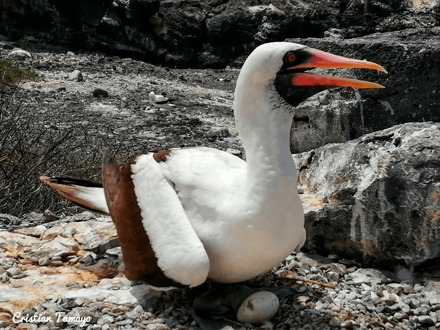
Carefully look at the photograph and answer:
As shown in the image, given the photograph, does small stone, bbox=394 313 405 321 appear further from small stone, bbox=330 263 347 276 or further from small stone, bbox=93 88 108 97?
small stone, bbox=93 88 108 97

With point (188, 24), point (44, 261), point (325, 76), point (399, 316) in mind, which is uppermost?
point (325, 76)

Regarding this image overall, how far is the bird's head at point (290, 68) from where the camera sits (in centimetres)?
261

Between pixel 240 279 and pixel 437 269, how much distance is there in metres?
1.10

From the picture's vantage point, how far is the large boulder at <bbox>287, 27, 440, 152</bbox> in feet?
13.5

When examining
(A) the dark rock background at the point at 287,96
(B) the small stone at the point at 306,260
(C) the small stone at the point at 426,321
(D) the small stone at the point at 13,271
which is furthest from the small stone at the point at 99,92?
(C) the small stone at the point at 426,321

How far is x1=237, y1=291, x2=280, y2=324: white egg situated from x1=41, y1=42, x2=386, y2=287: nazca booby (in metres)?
0.13

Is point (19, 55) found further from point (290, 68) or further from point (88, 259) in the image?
point (290, 68)

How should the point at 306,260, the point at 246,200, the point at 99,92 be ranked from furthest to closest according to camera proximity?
the point at 99,92, the point at 306,260, the point at 246,200

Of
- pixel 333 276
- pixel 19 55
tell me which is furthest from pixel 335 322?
pixel 19 55

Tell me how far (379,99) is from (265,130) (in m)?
1.85

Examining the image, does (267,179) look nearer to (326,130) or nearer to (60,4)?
(326,130)

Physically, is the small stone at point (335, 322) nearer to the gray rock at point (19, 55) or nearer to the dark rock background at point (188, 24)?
the gray rock at point (19, 55)

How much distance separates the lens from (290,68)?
8.65 ft

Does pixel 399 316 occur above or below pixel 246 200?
below
